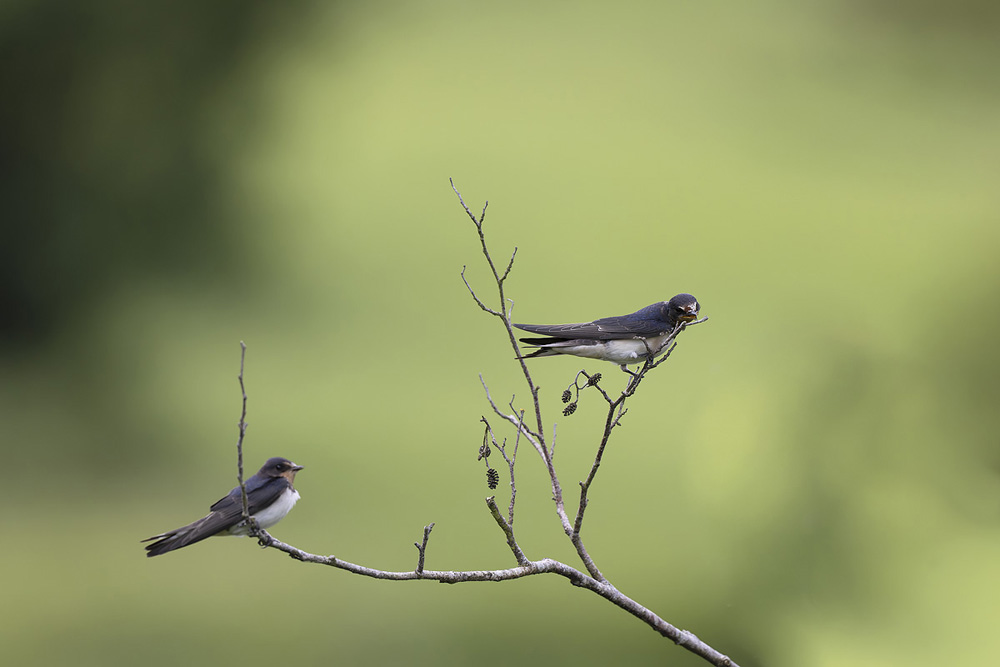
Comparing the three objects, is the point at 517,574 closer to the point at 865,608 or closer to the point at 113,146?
the point at 865,608

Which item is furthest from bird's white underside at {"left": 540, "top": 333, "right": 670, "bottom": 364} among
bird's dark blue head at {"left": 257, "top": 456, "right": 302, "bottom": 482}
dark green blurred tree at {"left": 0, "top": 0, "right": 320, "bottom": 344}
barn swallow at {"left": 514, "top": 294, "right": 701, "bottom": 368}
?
dark green blurred tree at {"left": 0, "top": 0, "right": 320, "bottom": 344}

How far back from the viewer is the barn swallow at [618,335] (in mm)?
2270

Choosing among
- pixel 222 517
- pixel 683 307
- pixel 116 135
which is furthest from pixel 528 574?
pixel 116 135

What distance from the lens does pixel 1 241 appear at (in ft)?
22.0

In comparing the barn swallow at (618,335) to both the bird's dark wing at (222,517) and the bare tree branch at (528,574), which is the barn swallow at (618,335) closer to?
the bare tree branch at (528,574)

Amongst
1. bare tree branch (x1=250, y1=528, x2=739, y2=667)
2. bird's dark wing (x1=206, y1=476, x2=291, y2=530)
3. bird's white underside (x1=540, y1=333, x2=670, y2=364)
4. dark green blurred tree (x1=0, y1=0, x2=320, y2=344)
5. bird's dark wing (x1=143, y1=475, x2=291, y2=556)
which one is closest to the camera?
bare tree branch (x1=250, y1=528, x2=739, y2=667)

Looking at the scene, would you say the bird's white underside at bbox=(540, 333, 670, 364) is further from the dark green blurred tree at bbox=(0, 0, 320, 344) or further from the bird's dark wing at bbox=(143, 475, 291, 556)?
the dark green blurred tree at bbox=(0, 0, 320, 344)

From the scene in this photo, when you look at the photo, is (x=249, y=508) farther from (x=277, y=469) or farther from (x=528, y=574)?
(x=528, y=574)

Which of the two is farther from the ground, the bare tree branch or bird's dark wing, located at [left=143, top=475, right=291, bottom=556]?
bird's dark wing, located at [left=143, top=475, right=291, bottom=556]

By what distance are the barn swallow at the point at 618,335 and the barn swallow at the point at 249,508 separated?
72cm

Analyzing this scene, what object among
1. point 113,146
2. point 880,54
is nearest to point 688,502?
point 880,54

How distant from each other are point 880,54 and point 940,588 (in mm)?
4106

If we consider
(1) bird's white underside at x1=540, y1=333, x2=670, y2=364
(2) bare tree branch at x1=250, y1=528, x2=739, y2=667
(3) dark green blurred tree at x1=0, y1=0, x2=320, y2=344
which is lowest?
(2) bare tree branch at x1=250, y1=528, x2=739, y2=667

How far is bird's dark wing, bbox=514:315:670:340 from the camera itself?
7.52ft
